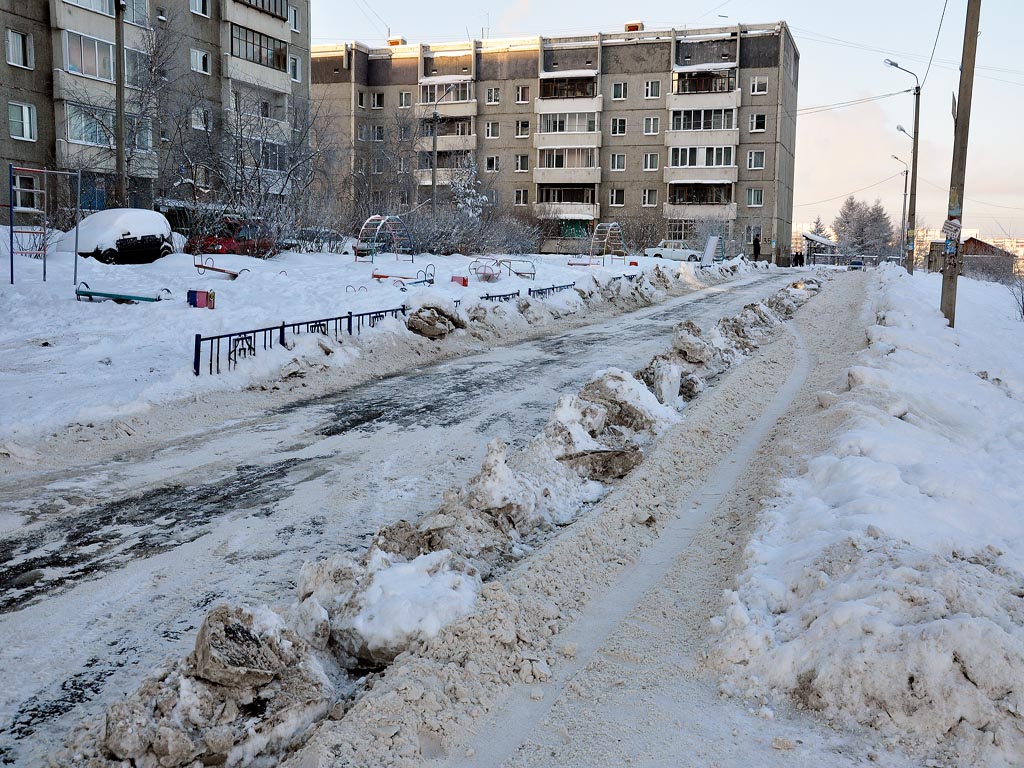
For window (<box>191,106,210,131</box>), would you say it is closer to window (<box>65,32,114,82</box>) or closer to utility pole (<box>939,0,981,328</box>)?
window (<box>65,32,114,82</box>)

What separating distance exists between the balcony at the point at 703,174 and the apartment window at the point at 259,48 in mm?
30243

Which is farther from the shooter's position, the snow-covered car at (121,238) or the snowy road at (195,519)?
the snow-covered car at (121,238)

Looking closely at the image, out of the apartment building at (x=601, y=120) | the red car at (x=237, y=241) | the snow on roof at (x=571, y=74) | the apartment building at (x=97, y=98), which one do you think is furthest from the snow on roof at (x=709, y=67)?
the red car at (x=237, y=241)

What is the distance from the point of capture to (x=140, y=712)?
3.64 metres

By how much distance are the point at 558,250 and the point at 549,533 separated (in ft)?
196

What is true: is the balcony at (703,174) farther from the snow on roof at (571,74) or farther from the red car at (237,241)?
the red car at (237,241)

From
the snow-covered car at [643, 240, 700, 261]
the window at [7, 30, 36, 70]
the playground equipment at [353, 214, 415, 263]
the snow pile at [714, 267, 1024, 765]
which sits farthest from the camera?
the snow-covered car at [643, 240, 700, 261]

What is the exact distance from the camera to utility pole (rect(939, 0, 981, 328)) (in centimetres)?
1798

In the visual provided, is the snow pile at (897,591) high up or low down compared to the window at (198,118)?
down

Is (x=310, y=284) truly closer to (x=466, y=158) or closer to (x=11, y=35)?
(x=11, y=35)

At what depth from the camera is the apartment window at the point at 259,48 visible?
4659cm

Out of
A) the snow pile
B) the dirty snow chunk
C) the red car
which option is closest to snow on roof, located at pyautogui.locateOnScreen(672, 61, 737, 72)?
the red car

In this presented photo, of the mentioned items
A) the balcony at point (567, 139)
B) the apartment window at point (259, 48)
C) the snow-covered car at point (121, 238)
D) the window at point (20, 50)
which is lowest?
the snow-covered car at point (121, 238)

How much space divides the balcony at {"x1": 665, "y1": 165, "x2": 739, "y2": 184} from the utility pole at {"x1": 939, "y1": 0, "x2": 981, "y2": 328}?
49144 mm
